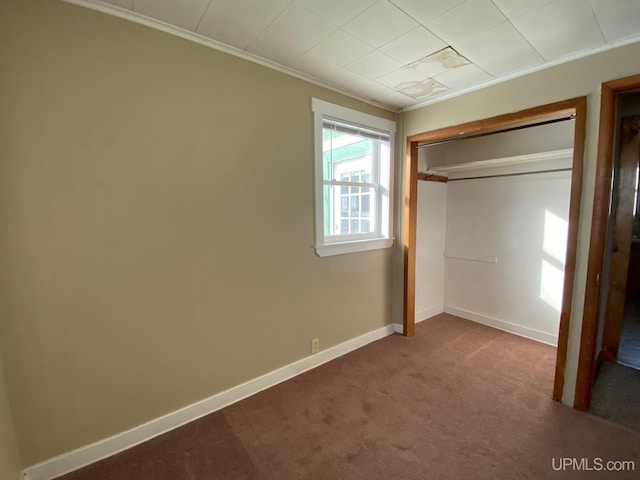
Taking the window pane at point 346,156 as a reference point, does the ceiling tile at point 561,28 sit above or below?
above

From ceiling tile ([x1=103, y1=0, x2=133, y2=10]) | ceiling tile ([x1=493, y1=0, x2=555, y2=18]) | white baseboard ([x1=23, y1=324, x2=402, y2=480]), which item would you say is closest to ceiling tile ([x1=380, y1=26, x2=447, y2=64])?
ceiling tile ([x1=493, y1=0, x2=555, y2=18])

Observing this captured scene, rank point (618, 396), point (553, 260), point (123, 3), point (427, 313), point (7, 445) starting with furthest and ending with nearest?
point (427, 313)
point (553, 260)
point (618, 396)
point (123, 3)
point (7, 445)

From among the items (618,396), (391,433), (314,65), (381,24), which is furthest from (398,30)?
(618,396)

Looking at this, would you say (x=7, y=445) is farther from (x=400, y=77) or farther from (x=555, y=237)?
(x=555, y=237)

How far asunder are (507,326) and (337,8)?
142 inches

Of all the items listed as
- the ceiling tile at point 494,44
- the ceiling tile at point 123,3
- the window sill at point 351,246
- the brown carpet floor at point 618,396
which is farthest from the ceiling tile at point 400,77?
the brown carpet floor at point 618,396

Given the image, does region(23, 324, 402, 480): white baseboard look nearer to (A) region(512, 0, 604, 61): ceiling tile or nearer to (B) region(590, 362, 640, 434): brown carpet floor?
(B) region(590, 362, 640, 434): brown carpet floor

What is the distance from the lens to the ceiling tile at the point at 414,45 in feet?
5.56

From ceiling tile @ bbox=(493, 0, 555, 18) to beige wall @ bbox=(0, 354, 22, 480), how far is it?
10.3 feet

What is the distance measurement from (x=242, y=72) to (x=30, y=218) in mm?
1527

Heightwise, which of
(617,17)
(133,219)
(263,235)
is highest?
(617,17)

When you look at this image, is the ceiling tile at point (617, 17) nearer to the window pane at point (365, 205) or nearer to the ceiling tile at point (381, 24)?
the ceiling tile at point (381, 24)

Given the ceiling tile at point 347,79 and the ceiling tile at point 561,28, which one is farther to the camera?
the ceiling tile at point 347,79

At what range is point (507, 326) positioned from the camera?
10.7 feet
